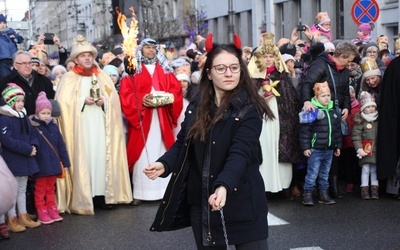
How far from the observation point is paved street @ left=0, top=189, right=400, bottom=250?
6.80 meters

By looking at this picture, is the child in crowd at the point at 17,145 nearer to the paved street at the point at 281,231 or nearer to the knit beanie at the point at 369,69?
the paved street at the point at 281,231

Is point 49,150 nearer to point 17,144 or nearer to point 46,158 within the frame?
point 46,158

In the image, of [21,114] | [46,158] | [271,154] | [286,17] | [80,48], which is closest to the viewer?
[21,114]

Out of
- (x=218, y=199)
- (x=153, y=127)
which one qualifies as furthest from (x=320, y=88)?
(x=218, y=199)

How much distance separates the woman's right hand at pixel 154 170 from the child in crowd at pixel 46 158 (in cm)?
362

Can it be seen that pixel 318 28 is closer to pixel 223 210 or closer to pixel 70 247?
pixel 70 247

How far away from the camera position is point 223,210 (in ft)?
13.9

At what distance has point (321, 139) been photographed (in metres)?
8.30

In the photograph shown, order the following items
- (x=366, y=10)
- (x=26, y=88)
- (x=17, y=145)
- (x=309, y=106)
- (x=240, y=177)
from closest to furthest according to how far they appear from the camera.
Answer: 1. (x=240, y=177)
2. (x=17, y=145)
3. (x=309, y=106)
4. (x=26, y=88)
5. (x=366, y=10)

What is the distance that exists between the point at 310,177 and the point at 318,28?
12.0ft

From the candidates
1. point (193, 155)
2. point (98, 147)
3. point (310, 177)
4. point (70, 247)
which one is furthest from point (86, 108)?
point (193, 155)

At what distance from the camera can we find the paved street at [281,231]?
6797 mm

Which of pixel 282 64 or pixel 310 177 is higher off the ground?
pixel 282 64

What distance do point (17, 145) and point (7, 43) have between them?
447 cm
